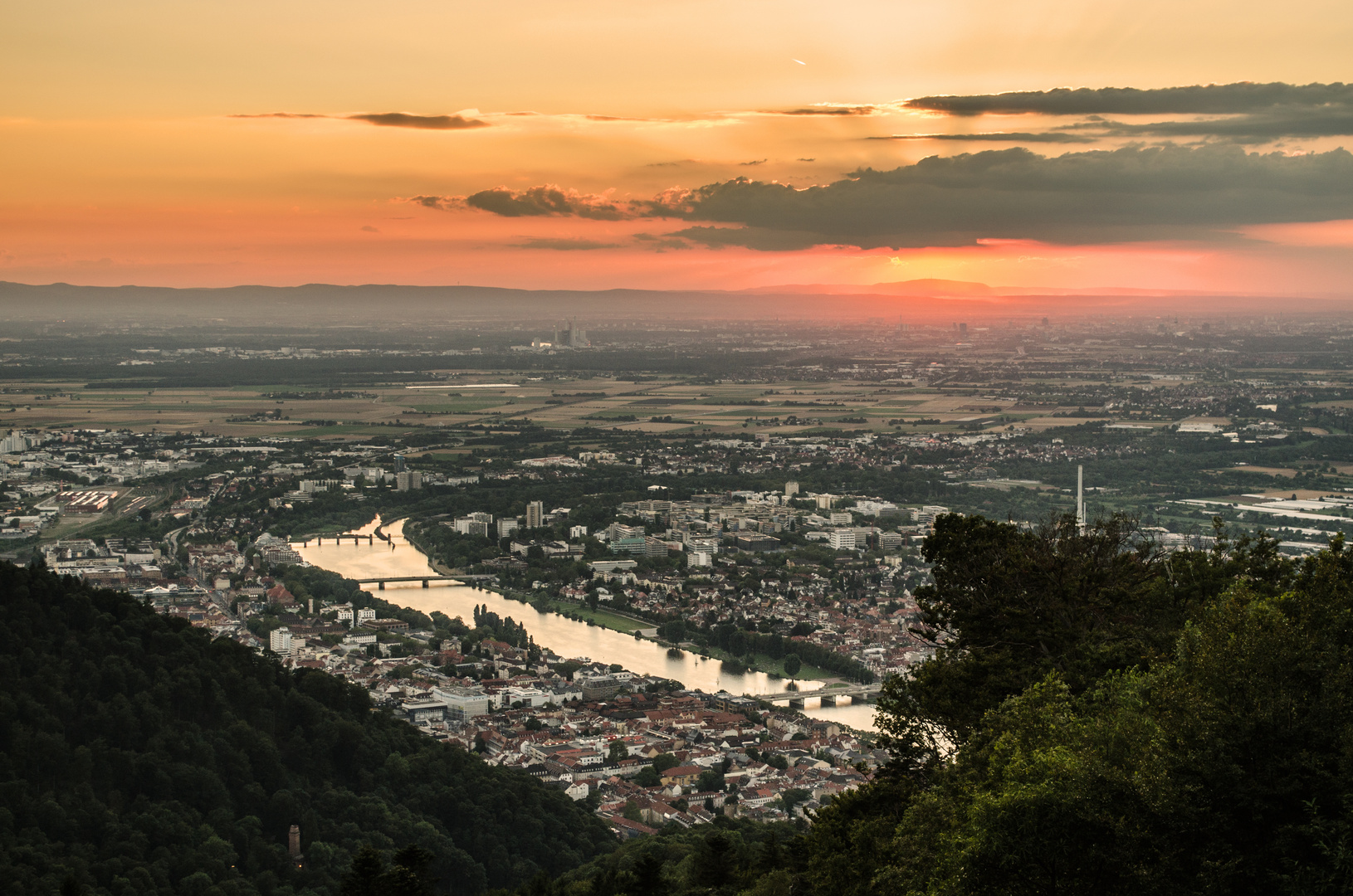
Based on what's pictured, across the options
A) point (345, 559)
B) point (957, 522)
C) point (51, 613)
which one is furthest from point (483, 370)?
point (957, 522)

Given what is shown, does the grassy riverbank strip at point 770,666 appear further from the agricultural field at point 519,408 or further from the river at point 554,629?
the agricultural field at point 519,408

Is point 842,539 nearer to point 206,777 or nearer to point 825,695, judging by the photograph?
point 825,695

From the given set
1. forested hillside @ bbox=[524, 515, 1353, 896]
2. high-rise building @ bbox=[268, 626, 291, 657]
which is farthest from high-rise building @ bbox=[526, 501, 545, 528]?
forested hillside @ bbox=[524, 515, 1353, 896]

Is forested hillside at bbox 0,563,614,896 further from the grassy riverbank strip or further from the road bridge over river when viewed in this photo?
the road bridge over river

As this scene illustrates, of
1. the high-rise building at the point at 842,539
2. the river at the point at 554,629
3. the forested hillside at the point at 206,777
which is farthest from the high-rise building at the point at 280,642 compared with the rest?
the high-rise building at the point at 842,539

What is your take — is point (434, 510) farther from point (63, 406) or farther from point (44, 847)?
point (63, 406)

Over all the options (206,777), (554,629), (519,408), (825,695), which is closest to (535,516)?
(554,629)
